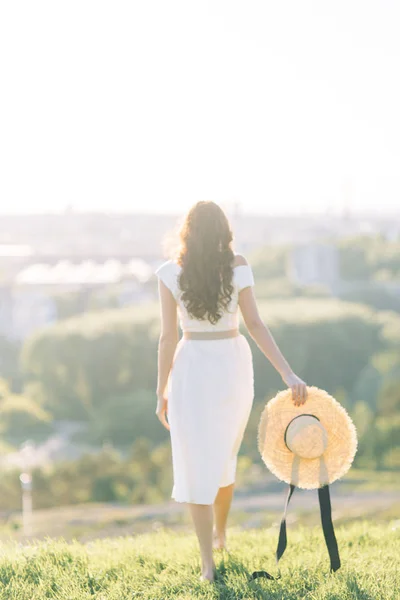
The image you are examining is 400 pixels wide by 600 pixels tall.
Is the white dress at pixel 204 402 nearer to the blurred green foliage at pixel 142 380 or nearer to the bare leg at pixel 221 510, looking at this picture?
the bare leg at pixel 221 510

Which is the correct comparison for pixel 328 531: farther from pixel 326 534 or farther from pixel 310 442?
pixel 310 442

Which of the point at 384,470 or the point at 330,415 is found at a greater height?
the point at 330,415

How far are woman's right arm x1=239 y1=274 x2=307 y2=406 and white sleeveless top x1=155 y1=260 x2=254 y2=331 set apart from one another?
1.0 inches

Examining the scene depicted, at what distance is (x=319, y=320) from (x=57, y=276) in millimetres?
14142

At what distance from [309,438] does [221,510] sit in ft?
1.67

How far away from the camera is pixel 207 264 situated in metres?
2.94

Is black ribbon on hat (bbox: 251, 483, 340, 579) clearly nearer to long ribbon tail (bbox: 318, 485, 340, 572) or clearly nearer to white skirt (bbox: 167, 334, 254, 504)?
long ribbon tail (bbox: 318, 485, 340, 572)

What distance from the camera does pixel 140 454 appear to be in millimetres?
14000

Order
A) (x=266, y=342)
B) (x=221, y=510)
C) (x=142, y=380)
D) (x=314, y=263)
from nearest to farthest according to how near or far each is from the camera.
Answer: (x=266, y=342)
(x=221, y=510)
(x=142, y=380)
(x=314, y=263)

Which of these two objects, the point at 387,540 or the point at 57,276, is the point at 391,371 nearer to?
the point at 57,276

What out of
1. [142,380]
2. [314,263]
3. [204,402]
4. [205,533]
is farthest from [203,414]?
[314,263]

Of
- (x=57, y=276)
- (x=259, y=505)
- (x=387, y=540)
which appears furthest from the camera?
(x=57, y=276)

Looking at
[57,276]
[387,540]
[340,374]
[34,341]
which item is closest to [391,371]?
[340,374]

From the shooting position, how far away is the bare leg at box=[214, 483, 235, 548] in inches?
124
